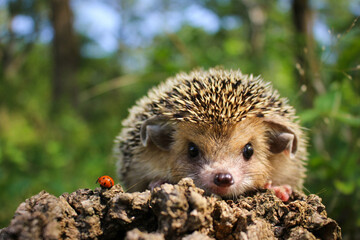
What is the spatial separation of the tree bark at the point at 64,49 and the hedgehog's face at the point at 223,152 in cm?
1250

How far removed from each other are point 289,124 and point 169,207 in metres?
2.19

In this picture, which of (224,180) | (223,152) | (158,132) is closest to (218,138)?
(223,152)

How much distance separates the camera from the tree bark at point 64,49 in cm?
1533

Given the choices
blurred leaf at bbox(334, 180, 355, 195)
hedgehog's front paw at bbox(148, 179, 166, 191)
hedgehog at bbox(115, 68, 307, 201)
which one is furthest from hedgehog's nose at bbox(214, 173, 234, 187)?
blurred leaf at bbox(334, 180, 355, 195)

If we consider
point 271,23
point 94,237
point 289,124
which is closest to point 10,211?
point 94,237

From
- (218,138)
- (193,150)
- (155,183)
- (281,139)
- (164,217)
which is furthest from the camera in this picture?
(155,183)

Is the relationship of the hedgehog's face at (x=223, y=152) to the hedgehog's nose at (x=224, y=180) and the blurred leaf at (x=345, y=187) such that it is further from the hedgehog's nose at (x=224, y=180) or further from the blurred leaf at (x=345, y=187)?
A: the blurred leaf at (x=345, y=187)

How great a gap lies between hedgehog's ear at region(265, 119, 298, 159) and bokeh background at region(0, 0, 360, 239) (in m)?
0.68

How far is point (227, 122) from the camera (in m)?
3.37

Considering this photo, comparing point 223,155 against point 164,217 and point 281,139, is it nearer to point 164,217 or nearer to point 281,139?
point 281,139

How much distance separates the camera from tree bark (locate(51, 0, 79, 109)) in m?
15.3

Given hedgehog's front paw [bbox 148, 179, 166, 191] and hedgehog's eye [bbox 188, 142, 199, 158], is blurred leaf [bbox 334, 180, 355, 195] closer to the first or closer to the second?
hedgehog's eye [bbox 188, 142, 199, 158]

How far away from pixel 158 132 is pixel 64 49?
13.5m

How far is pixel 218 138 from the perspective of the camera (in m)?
3.39
